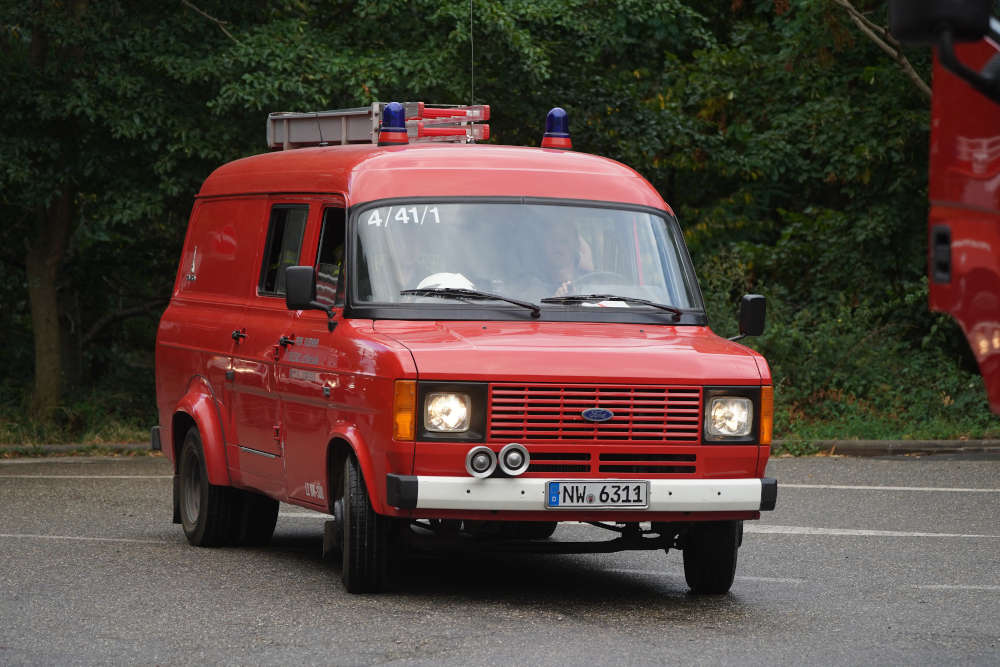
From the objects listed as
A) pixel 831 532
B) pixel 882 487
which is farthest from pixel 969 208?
pixel 882 487

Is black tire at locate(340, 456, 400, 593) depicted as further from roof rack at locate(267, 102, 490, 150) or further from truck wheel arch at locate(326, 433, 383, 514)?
roof rack at locate(267, 102, 490, 150)

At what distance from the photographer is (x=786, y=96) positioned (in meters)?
26.3

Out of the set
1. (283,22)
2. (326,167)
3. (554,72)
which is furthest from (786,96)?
(326,167)

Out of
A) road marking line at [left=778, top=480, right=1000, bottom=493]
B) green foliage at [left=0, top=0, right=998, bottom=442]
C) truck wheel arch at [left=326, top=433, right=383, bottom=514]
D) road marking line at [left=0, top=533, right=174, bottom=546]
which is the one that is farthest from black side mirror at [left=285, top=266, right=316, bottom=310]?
green foliage at [left=0, top=0, right=998, bottom=442]

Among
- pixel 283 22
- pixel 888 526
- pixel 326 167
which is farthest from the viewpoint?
pixel 283 22

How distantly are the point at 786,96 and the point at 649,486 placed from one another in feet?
58.1

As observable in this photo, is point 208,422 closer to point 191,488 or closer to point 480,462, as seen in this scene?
point 191,488

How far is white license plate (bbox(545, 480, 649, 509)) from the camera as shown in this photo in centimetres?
920

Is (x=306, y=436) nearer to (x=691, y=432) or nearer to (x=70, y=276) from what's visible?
(x=691, y=432)

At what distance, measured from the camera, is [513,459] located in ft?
30.1

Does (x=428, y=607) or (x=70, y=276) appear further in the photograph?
(x=70, y=276)

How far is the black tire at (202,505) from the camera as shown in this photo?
12.0 metres

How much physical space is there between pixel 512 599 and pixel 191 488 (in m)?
3.28

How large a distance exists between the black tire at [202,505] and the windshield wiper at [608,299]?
2.90m
